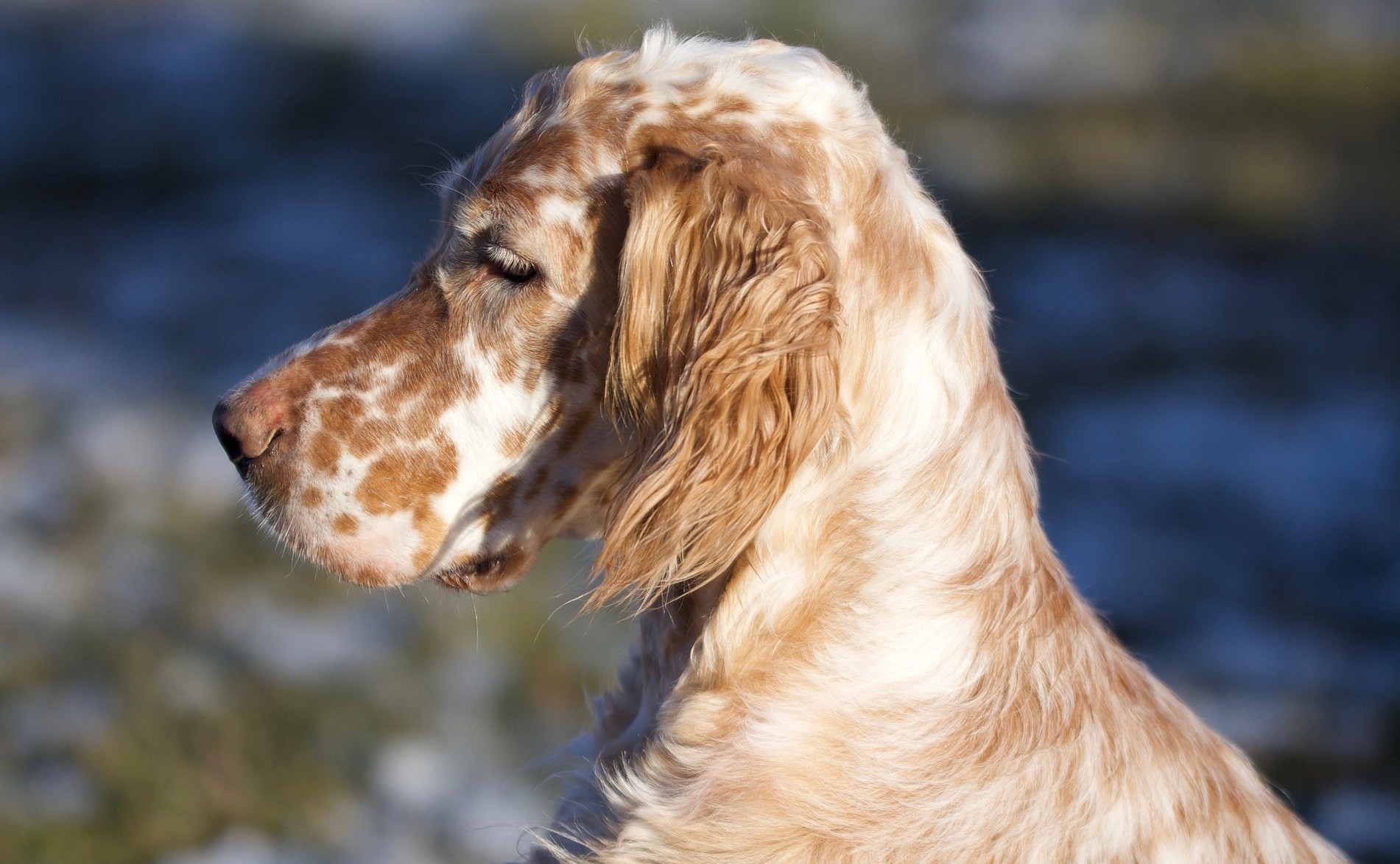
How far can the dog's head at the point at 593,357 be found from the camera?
6.40ft

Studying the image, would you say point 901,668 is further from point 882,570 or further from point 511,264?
point 511,264

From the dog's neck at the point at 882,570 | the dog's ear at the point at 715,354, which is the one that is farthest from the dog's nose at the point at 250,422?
the dog's neck at the point at 882,570

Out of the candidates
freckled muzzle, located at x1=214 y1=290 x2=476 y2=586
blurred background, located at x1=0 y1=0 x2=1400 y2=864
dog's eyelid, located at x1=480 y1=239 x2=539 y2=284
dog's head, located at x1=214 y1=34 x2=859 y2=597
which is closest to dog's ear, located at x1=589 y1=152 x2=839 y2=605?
dog's head, located at x1=214 y1=34 x2=859 y2=597

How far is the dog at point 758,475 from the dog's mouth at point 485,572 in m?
0.03

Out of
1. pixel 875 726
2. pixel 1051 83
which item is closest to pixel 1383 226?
pixel 1051 83

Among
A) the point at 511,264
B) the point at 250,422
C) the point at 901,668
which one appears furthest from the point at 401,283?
the point at 901,668

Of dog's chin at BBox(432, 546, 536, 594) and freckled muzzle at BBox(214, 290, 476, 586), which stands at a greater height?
freckled muzzle at BBox(214, 290, 476, 586)

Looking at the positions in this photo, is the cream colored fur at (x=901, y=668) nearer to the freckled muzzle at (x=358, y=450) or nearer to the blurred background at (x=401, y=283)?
the freckled muzzle at (x=358, y=450)

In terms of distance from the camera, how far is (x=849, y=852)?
6.40 ft

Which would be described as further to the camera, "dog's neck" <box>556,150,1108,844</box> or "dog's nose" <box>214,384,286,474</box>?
"dog's nose" <box>214,384,286,474</box>

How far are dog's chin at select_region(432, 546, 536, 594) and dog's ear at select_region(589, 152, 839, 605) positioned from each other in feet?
0.93

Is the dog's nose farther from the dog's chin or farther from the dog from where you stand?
the dog's chin

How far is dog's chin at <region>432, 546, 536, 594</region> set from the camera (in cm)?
228

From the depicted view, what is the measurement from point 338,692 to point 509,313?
242 cm
